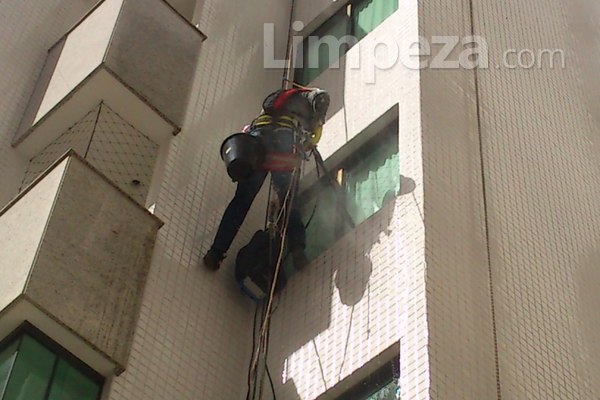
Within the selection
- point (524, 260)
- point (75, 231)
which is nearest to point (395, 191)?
point (524, 260)

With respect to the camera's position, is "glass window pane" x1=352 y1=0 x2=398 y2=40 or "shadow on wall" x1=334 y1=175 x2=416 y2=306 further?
"glass window pane" x1=352 y1=0 x2=398 y2=40

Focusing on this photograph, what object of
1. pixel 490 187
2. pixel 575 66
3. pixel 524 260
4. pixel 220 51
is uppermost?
pixel 575 66

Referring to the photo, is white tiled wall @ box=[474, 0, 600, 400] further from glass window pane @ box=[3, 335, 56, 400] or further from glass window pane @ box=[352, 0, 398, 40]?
glass window pane @ box=[3, 335, 56, 400]

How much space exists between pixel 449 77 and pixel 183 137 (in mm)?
2098

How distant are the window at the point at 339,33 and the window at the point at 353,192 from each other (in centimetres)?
151

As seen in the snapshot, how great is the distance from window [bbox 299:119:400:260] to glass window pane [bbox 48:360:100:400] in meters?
1.91

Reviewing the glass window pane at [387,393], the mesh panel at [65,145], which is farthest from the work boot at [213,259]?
the glass window pane at [387,393]

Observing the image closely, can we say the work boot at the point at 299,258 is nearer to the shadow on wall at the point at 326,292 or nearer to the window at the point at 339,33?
the shadow on wall at the point at 326,292

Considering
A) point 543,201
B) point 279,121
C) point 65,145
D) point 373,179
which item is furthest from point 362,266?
point 65,145

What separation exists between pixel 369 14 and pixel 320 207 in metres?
2.24

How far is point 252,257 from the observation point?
24.9 ft

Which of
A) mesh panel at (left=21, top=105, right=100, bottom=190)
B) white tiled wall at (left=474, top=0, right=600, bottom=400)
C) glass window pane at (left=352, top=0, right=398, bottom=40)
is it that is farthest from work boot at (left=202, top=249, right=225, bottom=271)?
glass window pane at (left=352, top=0, right=398, bottom=40)

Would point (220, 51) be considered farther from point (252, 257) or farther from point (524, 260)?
point (524, 260)

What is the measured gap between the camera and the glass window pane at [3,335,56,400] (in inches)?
241
